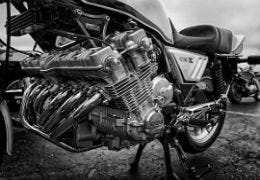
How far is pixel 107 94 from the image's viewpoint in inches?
80.4

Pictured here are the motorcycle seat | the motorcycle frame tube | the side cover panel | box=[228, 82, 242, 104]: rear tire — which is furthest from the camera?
box=[228, 82, 242, 104]: rear tire

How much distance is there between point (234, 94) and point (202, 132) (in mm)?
4825

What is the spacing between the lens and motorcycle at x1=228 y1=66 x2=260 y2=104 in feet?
26.3

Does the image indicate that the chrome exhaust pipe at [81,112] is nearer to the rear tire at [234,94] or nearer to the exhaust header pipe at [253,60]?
the exhaust header pipe at [253,60]

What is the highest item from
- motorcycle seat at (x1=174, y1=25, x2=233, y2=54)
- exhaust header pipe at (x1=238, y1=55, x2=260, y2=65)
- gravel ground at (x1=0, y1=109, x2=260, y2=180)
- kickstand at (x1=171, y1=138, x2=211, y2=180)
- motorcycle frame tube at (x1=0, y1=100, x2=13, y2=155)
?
motorcycle seat at (x1=174, y1=25, x2=233, y2=54)

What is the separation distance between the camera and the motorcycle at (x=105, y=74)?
6.63 feet

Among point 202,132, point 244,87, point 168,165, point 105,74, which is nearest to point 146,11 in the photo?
point 105,74

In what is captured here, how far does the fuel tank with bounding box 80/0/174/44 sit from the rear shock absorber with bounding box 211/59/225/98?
2.52 feet

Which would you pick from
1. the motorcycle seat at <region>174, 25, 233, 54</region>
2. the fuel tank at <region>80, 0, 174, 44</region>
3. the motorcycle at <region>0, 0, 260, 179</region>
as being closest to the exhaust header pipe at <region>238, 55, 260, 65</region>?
the motorcycle seat at <region>174, 25, 233, 54</region>

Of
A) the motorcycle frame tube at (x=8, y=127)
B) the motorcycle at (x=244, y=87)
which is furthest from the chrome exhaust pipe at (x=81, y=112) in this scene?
the motorcycle at (x=244, y=87)

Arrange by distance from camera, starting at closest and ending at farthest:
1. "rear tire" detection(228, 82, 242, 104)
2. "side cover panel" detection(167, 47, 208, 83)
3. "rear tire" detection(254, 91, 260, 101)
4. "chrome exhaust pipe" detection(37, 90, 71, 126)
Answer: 1. "chrome exhaust pipe" detection(37, 90, 71, 126)
2. "side cover panel" detection(167, 47, 208, 83)
3. "rear tire" detection(228, 82, 242, 104)
4. "rear tire" detection(254, 91, 260, 101)

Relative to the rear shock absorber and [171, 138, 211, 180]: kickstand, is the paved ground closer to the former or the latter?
[171, 138, 211, 180]: kickstand

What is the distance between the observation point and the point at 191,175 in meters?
2.61

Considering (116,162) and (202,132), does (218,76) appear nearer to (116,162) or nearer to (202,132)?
(202,132)
